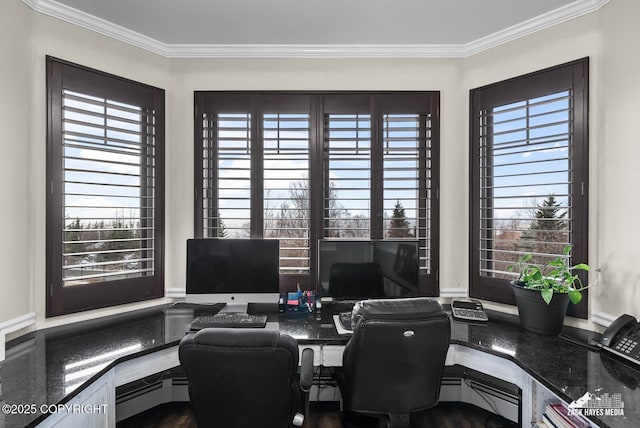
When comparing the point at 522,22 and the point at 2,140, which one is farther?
the point at 522,22

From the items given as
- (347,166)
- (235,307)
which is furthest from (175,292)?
(347,166)

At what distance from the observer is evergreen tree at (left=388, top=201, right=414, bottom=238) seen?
254 centimetres

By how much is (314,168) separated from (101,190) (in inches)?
59.1

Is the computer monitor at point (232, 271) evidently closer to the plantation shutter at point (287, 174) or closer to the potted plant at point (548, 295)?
the plantation shutter at point (287, 174)

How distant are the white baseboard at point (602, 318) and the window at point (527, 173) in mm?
71

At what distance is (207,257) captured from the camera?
224cm

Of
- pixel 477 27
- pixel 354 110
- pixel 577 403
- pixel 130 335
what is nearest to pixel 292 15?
pixel 354 110

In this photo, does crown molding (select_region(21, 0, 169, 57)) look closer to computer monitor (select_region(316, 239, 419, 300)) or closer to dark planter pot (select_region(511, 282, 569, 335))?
computer monitor (select_region(316, 239, 419, 300))

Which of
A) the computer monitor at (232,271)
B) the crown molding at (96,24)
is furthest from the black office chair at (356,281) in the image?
the crown molding at (96,24)

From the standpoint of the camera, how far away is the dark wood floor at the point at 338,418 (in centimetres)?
225

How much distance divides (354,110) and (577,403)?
2142mm

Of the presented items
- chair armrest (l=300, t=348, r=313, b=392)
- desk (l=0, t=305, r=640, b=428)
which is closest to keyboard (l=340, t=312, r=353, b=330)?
desk (l=0, t=305, r=640, b=428)

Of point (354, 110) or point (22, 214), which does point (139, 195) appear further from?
point (354, 110)

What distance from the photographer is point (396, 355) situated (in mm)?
1600
